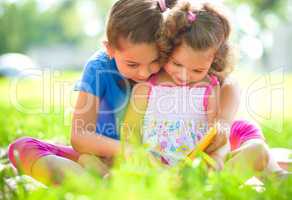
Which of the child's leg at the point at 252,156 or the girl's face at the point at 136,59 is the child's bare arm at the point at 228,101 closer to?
the child's leg at the point at 252,156

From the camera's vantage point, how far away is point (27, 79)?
45.3ft

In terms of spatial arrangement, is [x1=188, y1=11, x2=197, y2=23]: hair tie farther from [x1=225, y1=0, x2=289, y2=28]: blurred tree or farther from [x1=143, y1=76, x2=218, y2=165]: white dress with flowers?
[x1=225, y1=0, x2=289, y2=28]: blurred tree

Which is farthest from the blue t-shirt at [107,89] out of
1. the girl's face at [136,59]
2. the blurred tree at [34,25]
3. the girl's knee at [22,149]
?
the blurred tree at [34,25]

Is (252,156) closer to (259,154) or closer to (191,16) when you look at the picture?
(259,154)

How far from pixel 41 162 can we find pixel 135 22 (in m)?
0.77

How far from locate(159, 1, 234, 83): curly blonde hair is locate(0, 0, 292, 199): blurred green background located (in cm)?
17

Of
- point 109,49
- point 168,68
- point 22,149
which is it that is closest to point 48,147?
point 22,149

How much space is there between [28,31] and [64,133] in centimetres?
4968

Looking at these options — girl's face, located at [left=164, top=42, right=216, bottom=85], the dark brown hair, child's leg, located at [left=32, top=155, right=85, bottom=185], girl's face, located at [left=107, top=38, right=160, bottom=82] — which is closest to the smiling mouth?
girl's face, located at [left=164, top=42, right=216, bottom=85]

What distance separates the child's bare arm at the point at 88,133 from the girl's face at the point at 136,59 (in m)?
0.23

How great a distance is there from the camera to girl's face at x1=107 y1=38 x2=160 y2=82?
2.59m

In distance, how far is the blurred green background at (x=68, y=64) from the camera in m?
4.46

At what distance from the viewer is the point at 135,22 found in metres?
2.62

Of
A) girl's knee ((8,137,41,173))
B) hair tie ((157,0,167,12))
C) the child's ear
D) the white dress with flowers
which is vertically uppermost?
hair tie ((157,0,167,12))
